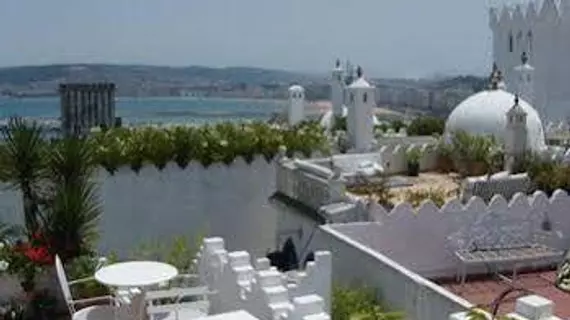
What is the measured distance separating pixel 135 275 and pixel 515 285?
21.9ft

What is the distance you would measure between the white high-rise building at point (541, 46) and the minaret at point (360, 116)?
16670mm

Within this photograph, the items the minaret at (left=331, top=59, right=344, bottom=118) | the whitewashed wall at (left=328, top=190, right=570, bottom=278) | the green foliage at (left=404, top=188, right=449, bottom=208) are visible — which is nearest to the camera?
the whitewashed wall at (left=328, top=190, right=570, bottom=278)

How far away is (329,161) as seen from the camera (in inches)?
651

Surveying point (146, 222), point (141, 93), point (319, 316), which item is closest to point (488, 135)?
point (146, 222)

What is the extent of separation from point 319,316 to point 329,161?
9.86m

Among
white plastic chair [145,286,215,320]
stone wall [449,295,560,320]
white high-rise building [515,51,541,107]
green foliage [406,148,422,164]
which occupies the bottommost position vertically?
white plastic chair [145,286,215,320]

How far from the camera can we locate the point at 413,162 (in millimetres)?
19328

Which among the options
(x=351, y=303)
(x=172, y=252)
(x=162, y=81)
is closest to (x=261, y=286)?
(x=351, y=303)

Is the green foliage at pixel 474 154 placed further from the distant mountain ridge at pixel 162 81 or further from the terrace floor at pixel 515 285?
the distant mountain ridge at pixel 162 81

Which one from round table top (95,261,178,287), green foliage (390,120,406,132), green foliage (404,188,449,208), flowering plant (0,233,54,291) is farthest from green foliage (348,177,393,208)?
green foliage (390,120,406,132)

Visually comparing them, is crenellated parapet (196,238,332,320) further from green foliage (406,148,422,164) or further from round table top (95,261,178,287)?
green foliage (406,148,422,164)

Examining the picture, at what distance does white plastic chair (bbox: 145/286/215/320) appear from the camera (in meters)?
9.37

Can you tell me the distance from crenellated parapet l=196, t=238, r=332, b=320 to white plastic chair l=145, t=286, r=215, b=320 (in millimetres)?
131

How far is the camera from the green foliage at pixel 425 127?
29.6 m
